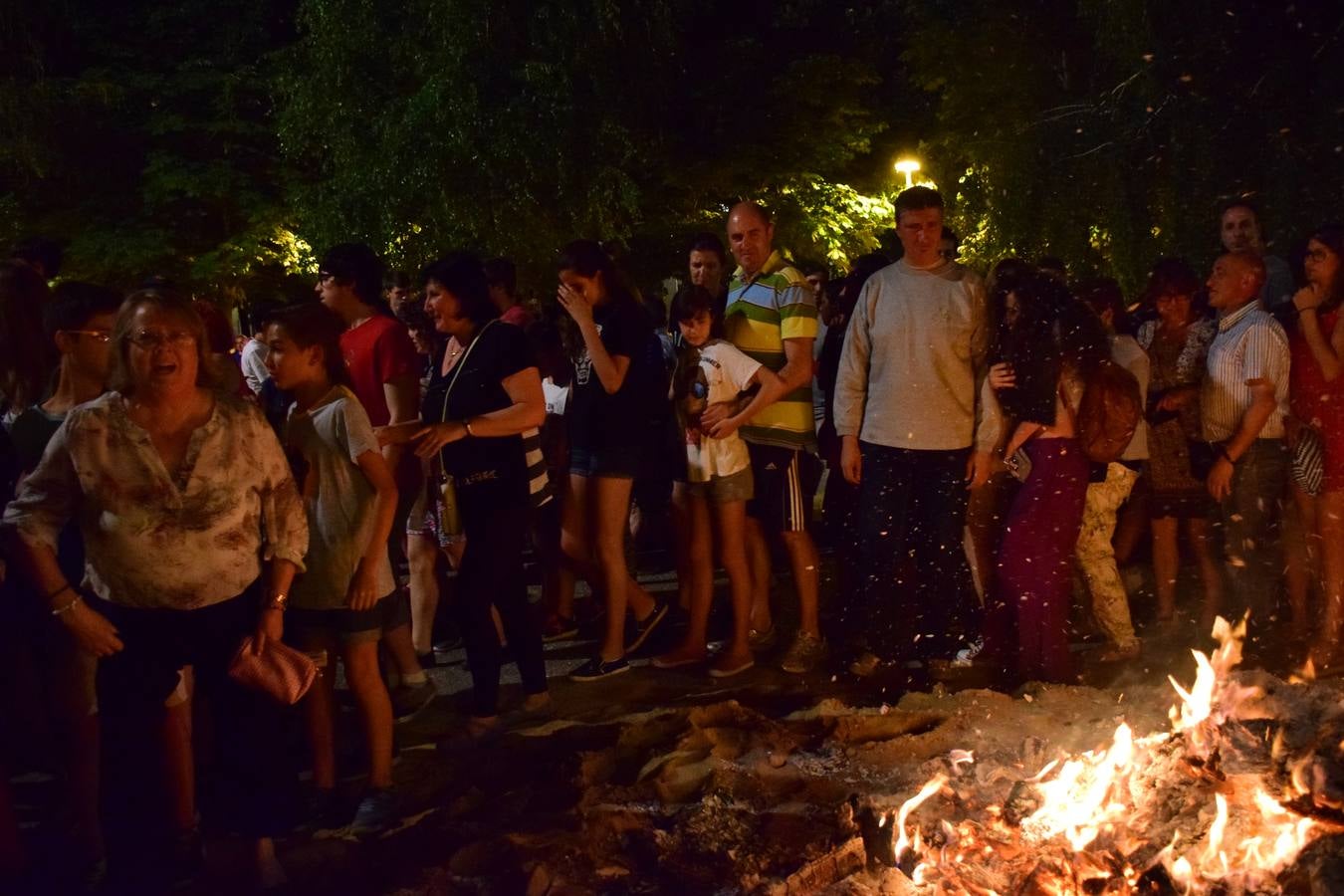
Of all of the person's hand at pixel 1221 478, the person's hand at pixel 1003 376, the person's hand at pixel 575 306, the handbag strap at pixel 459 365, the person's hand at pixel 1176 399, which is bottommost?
the person's hand at pixel 1221 478

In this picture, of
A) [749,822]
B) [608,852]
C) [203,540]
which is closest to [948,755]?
[749,822]

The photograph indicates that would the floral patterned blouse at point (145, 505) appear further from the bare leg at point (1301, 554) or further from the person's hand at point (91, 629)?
the bare leg at point (1301, 554)

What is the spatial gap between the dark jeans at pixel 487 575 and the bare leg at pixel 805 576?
150 centimetres

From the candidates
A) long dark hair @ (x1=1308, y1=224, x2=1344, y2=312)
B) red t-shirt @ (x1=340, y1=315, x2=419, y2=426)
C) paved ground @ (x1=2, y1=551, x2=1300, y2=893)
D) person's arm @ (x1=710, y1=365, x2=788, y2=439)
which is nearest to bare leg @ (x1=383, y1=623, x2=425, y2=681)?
paved ground @ (x1=2, y1=551, x2=1300, y2=893)

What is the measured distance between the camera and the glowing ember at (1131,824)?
3.16m

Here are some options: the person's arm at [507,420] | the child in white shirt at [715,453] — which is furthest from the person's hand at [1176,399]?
the person's arm at [507,420]

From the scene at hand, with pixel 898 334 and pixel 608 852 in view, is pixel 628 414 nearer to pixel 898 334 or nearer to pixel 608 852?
pixel 898 334

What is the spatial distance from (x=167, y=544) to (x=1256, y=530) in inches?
197

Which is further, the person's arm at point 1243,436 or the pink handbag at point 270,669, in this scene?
the person's arm at point 1243,436

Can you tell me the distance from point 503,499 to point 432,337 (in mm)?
2864

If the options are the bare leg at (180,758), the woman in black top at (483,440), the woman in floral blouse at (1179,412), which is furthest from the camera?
the woman in floral blouse at (1179,412)

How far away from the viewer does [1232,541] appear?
19.2 feet

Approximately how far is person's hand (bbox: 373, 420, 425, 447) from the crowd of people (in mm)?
20

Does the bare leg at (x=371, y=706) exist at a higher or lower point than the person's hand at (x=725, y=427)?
lower
